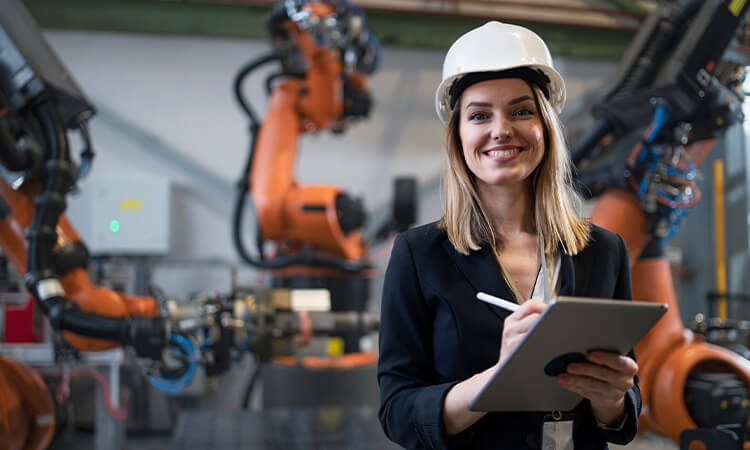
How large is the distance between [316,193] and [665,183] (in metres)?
1.87

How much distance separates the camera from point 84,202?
17.1ft

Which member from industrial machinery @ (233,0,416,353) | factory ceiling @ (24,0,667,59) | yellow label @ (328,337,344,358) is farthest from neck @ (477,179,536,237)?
factory ceiling @ (24,0,667,59)

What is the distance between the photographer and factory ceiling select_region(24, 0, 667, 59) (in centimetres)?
545

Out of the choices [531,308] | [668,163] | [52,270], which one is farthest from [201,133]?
[531,308]

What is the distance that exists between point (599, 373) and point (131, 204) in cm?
481

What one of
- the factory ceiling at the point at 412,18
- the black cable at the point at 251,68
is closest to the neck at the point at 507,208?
the black cable at the point at 251,68

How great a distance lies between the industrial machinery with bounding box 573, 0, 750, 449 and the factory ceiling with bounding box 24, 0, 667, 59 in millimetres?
3287

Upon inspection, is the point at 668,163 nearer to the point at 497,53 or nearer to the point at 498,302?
the point at 497,53

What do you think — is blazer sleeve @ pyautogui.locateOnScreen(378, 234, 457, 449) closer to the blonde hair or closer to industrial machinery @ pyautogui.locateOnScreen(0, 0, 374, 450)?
the blonde hair

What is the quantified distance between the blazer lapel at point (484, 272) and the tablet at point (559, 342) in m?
0.14

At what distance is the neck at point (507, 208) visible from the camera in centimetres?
115

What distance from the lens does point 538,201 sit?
1151 millimetres

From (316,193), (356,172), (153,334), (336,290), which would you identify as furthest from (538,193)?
(356,172)

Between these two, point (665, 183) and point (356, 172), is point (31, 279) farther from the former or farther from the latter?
point (356, 172)
